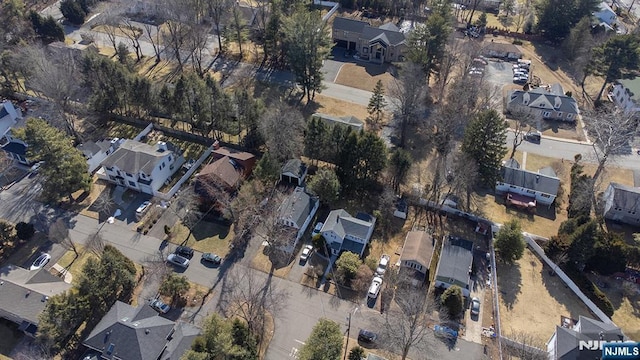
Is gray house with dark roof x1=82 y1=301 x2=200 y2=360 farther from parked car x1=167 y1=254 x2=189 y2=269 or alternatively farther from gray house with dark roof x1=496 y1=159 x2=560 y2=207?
gray house with dark roof x1=496 y1=159 x2=560 y2=207

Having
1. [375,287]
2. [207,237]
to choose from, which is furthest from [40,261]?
[375,287]

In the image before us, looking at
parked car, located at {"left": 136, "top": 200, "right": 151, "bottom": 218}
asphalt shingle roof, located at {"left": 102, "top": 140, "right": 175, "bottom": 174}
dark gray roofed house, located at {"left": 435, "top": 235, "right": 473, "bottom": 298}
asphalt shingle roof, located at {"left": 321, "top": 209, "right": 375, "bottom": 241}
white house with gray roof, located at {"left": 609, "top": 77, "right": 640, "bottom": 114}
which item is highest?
white house with gray roof, located at {"left": 609, "top": 77, "right": 640, "bottom": 114}

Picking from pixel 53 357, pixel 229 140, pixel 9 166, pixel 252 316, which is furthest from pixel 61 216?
pixel 252 316

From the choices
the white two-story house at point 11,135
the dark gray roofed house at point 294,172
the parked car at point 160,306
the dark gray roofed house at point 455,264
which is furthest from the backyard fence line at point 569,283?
the white two-story house at point 11,135

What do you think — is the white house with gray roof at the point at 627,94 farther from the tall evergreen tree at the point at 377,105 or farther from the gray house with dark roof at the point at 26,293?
the gray house with dark roof at the point at 26,293

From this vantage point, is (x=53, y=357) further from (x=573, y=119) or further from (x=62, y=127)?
(x=573, y=119)

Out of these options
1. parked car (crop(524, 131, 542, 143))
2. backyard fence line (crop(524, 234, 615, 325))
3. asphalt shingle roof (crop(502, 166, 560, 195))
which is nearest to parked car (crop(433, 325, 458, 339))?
backyard fence line (crop(524, 234, 615, 325))
